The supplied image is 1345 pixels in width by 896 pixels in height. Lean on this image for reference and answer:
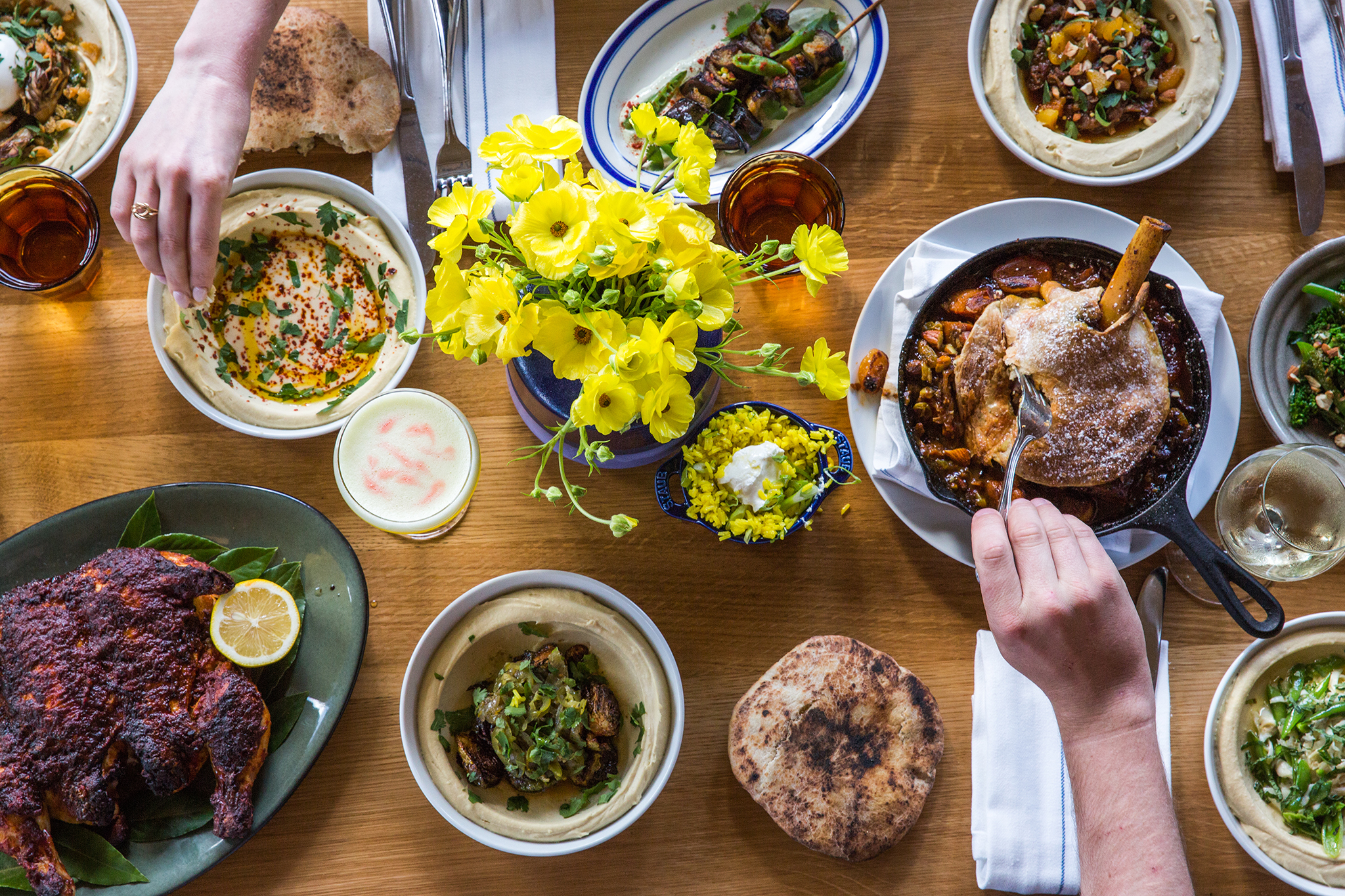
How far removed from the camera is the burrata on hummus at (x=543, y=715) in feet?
6.25

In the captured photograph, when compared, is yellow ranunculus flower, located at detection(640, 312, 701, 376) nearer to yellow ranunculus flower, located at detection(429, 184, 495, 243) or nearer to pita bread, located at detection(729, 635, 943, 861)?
yellow ranunculus flower, located at detection(429, 184, 495, 243)

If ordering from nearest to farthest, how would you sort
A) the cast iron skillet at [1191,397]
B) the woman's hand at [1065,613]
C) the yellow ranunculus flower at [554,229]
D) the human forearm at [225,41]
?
the yellow ranunculus flower at [554,229], the woman's hand at [1065,613], the cast iron skillet at [1191,397], the human forearm at [225,41]

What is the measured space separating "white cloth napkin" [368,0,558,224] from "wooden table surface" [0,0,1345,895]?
0.19 feet

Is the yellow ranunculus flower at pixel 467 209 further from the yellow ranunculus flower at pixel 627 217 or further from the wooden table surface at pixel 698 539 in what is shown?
the wooden table surface at pixel 698 539

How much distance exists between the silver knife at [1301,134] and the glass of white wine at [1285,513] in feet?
2.04

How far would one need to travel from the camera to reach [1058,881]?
6.52 ft

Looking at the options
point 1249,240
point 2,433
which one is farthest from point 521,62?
point 1249,240

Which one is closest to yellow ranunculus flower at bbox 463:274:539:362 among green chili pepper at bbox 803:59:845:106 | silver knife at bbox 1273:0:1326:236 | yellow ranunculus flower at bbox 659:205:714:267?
yellow ranunculus flower at bbox 659:205:714:267

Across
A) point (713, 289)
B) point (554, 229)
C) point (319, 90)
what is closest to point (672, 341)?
point (713, 289)

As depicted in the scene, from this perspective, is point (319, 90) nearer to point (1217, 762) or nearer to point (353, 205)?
point (353, 205)

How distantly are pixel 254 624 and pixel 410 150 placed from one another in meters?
1.18

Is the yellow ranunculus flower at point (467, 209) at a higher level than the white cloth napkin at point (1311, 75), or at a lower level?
higher

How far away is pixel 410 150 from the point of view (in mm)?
2137

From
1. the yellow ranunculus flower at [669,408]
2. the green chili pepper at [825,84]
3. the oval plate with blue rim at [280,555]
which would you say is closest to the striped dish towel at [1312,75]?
the green chili pepper at [825,84]
